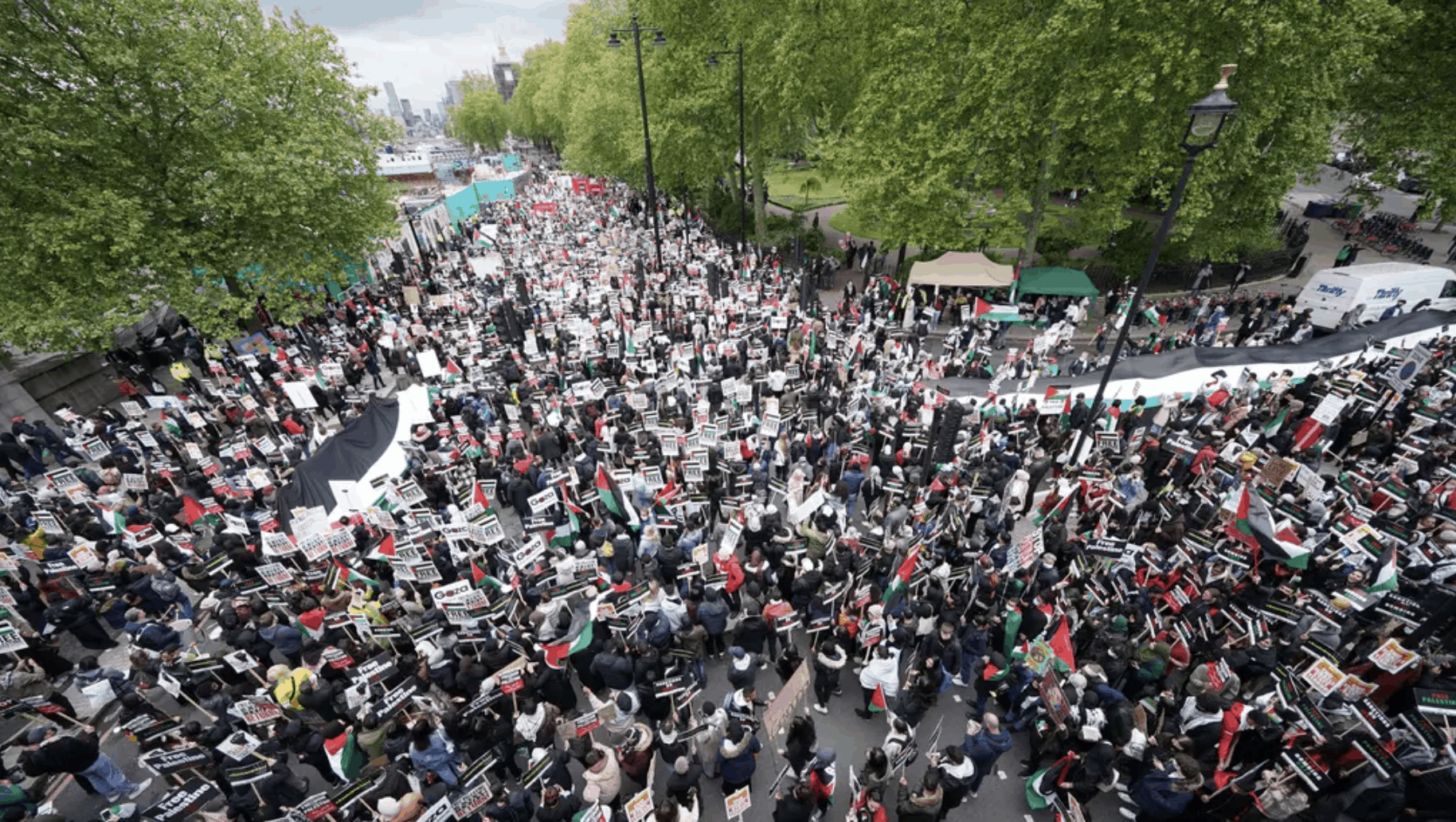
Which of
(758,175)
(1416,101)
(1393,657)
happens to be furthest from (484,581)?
(1416,101)

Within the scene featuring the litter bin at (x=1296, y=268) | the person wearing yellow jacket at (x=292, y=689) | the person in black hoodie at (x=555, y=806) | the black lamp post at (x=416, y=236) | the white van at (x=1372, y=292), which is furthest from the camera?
the black lamp post at (x=416, y=236)

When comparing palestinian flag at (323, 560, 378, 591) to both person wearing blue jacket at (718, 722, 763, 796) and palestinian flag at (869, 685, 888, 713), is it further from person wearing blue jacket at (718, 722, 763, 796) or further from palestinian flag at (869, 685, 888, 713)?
palestinian flag at (869, 685, 888, 713)

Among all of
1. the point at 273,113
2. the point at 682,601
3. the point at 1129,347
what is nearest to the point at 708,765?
the point at 682,601

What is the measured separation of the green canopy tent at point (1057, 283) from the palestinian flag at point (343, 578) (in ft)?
76.7

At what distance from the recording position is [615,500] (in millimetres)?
11719

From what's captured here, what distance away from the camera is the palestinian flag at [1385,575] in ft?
27.6

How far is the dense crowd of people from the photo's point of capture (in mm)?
7059

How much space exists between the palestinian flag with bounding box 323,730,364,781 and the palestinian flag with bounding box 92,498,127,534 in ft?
24.9

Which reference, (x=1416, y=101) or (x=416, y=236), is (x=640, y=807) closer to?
(x=1416, y=101)

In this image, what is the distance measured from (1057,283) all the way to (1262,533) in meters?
15.6

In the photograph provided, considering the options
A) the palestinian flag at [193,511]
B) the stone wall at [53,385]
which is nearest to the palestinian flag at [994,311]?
the palestinian flag at [193,511]

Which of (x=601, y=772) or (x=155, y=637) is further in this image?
(x=155, y=637)

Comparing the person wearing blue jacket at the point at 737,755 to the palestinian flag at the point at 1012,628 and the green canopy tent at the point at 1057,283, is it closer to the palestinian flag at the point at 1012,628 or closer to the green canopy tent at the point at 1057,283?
the palestinian flag at the point at 1012,628

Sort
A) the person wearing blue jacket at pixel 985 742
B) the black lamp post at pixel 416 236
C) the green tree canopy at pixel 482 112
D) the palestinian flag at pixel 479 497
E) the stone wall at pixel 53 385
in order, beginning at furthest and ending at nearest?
1. the green tree canopy at pixel 482 112
2. the black lamp post at pixel 416 236
3. the stone wall at pixel 53 385
4. the palestinian flag at pixel 479 497
5. the person wearing blue jacket at pixel 985 742
